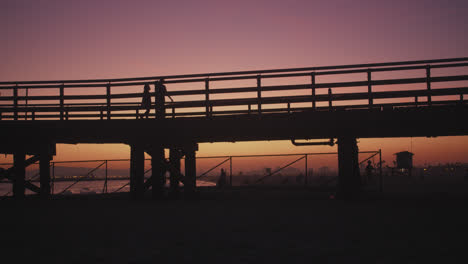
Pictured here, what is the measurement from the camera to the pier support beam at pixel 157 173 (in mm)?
14914

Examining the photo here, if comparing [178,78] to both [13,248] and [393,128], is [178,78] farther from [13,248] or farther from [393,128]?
[13,248]

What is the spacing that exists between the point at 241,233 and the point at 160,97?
727cm

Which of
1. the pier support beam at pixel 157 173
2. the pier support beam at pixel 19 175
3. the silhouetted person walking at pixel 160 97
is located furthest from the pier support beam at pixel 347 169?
the pier support beam at pixel 19 175

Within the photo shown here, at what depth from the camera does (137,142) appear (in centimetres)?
1526

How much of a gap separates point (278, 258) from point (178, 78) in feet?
30.1

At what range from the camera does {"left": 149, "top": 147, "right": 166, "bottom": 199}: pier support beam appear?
587 inches

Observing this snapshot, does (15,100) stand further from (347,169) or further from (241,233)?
(347,169)

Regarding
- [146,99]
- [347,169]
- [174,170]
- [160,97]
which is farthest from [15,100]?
[347,169]

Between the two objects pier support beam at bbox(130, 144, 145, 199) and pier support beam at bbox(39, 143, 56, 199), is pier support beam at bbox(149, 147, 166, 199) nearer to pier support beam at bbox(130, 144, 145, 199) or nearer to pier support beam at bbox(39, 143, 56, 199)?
pier support beam at bbox(130, 144, 145, 199)

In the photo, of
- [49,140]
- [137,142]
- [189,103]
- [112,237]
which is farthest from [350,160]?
[49,140]

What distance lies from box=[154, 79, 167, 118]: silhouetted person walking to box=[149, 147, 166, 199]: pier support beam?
1.40 metres

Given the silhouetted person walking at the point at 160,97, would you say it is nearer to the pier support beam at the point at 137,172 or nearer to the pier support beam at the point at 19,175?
the pier support beam at the point at 137,172

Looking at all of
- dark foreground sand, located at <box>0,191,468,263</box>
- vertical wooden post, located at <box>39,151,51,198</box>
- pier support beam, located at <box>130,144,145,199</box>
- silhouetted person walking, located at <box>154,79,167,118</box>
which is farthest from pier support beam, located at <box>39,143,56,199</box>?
silhouetted person walking, located at <box>154,79,167,118</box>

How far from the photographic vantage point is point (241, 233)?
27.5 feet
